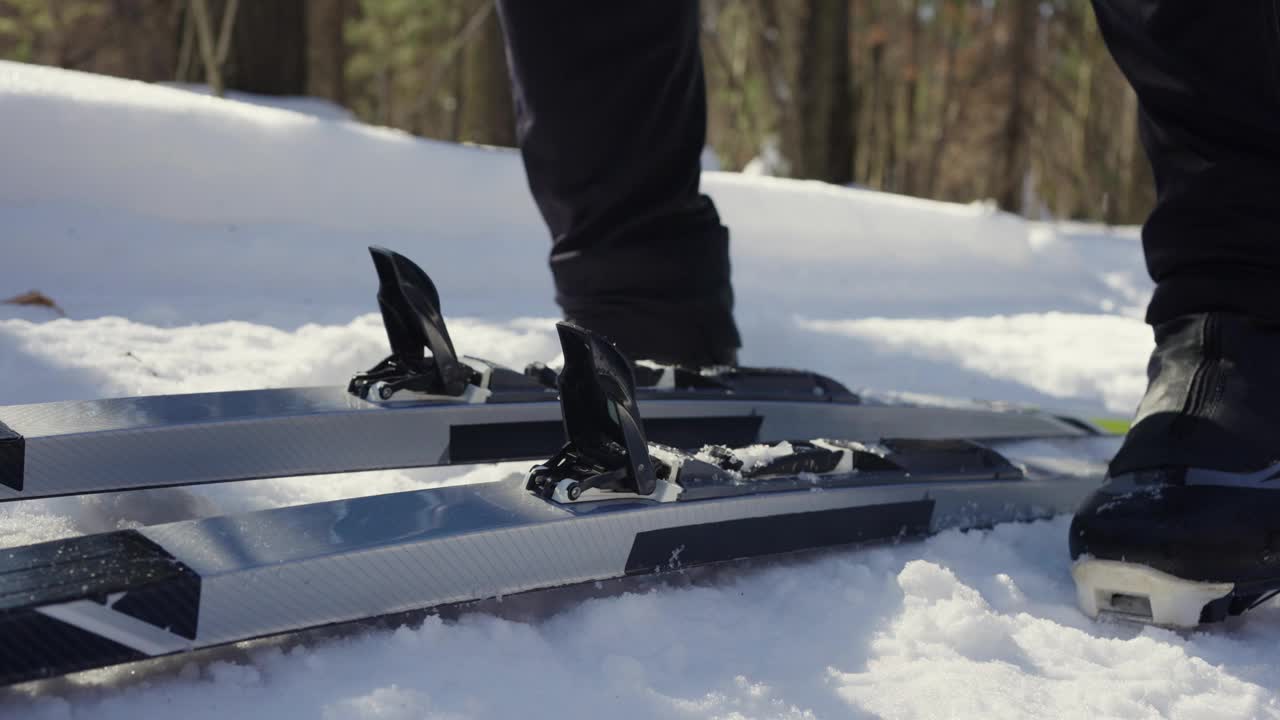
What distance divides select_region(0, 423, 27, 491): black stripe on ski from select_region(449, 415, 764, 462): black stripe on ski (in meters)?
0.47

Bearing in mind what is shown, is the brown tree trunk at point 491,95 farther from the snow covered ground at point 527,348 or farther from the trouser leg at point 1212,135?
the trouser leg at point 1212,135

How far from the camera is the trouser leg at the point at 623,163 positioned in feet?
5.29

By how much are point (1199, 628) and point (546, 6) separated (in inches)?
46.4

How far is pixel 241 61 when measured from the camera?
6.19 meters

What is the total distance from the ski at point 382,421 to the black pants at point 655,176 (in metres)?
0.16

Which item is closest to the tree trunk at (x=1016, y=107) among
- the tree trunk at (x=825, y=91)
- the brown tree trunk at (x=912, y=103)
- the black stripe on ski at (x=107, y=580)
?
the tree trunk at (x=825, y=91)

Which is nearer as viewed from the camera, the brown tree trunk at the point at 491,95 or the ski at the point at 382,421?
the ski at the point at 382,421

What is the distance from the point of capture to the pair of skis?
0.82 metres

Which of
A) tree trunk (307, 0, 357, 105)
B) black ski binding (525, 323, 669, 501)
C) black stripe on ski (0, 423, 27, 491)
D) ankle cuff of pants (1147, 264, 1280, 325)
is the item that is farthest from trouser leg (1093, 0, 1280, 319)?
tree trunk (307, 0, 357, 105)

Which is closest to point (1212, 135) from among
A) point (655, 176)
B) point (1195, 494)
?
point (1195, 494)

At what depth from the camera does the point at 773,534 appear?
3.88 ft

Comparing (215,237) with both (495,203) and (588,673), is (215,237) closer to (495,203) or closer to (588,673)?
(495,203)

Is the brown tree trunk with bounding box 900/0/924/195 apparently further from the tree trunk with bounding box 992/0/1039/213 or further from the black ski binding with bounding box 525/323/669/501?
the black ski binding with bounding box 525/323/669/501

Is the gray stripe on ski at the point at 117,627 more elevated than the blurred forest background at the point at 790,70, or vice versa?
the blurred forest background at the point at 790,70
